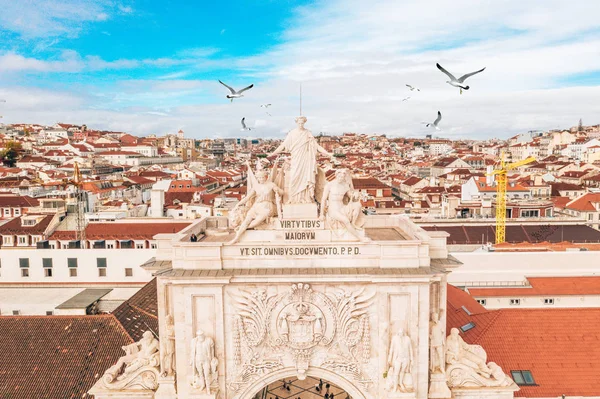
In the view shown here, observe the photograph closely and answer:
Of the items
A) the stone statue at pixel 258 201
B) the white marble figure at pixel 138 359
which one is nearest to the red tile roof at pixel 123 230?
the white marble figure at pixel 138 359

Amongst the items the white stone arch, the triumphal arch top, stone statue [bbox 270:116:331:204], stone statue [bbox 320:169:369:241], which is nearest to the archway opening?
the white stone arch

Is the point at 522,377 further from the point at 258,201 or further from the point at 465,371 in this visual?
the point at 258,201

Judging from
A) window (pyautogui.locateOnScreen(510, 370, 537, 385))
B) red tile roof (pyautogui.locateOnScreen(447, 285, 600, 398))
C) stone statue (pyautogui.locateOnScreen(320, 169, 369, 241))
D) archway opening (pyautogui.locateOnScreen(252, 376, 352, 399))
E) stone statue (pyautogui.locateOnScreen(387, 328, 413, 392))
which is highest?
stone statue (pyautogui.locateOnScreen(320, 169, 369, 241))

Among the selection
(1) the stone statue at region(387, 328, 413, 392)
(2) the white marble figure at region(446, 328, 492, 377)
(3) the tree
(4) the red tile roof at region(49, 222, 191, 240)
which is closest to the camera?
(1) the stone statue at region(387, 328, 413, 392)

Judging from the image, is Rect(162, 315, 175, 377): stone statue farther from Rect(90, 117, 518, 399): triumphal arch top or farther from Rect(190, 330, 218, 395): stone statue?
Rect(190, 330, 218, 395): stone statue

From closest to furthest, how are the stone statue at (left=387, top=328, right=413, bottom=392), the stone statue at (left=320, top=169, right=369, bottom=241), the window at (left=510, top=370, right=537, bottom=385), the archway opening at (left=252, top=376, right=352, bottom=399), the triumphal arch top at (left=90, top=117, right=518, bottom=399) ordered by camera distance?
the stone statue at (left=387, top=328, right=413, bottom=392) → the triumphal arch top at (left=90, top=117, right=518, bottom=399) → the stone statue at (left=320, top=169, right=369, bottom=241) → the window at (left=510, top=370, right=537, bottom=385) → the archway opening at (left=252, top=376, right=352, bottom=399)

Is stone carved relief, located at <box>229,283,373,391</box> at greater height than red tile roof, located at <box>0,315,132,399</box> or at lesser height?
greater
